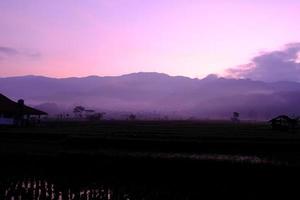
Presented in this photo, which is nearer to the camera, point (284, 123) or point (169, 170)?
point (169, 170)

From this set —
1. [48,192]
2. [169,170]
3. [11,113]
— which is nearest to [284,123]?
[11,113]

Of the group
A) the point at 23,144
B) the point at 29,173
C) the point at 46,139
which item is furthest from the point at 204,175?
the point at 46,139

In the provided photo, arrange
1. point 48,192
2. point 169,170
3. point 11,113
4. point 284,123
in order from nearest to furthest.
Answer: point 48,192, point 169,170, point 284,123, point 11,113

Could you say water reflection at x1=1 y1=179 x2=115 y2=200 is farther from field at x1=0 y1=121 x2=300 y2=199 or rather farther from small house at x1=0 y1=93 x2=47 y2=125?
small house at x1=0 y1=93 x2=47 y2=125

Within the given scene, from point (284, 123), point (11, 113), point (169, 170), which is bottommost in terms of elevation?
point (169, 170)

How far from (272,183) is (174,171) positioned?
5.49 metres

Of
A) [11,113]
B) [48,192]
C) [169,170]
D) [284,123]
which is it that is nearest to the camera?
[48,192]

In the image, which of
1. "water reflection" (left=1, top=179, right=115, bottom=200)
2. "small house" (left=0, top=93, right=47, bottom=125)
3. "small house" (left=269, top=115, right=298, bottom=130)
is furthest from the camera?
"small house" (left=0, top=93, right=47, bottom=125)

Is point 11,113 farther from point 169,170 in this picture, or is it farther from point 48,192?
point 48,192

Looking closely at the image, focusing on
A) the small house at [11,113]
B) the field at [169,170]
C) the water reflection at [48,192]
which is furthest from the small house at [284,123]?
the water reflection at [48,192]

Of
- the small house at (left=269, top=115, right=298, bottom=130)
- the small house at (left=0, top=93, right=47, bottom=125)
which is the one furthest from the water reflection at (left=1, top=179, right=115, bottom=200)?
the small house at (left=269, top=115, right=298, bottom=130)

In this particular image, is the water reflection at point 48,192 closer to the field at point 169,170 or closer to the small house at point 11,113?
→ the field at point 169,170

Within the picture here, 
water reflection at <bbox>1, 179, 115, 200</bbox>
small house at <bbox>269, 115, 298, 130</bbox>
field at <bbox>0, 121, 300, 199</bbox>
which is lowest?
water reflection at <bbox>1, 179, 115, 200</bbox>

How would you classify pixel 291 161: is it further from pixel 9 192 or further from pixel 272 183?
pixel 9 192
